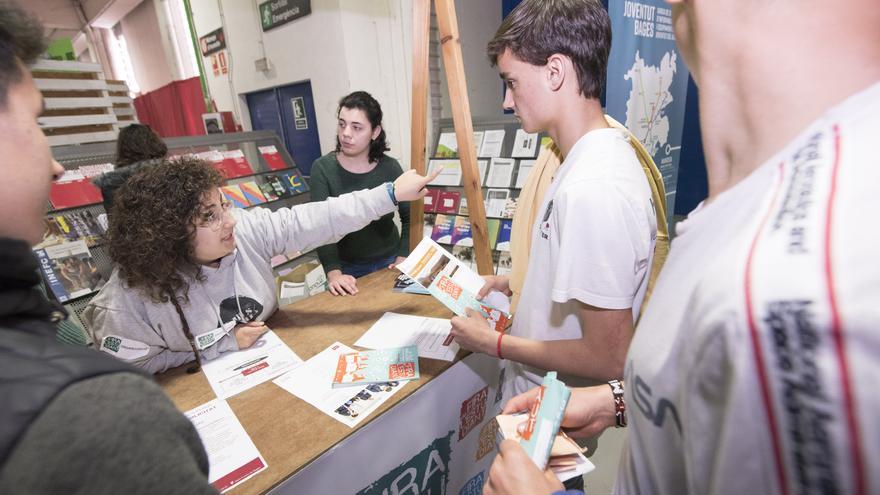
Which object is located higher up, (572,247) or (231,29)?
Answer: (231,29)

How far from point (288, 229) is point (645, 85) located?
3099 millimetres

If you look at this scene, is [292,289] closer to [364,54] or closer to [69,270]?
[69,270]

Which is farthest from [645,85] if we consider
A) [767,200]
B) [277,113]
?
[277,113]

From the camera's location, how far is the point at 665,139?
367cm

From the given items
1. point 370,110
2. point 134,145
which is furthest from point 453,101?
point 134,145

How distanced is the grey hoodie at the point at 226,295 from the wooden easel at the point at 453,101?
1.20ft

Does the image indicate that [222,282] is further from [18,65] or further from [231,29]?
[231,29]

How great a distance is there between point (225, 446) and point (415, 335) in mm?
696

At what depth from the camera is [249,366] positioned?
1.34 metres

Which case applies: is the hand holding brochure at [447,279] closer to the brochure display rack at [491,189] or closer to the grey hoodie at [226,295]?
the grey hoodie at [226,295]

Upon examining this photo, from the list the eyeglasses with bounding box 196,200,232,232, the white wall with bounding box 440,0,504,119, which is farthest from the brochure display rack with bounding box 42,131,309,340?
the white wall with bounding box 440,0,504,119

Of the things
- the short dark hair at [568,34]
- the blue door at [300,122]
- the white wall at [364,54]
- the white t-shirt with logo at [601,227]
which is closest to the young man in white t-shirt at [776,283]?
the white t-shirt with logo at [601,227]

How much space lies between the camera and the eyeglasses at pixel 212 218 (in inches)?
54.3

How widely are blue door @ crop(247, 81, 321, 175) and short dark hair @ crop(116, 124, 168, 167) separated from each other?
102 inches
